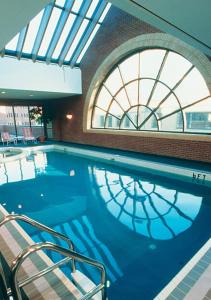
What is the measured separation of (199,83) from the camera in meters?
6.34

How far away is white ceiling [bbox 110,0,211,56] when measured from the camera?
7.09 ft

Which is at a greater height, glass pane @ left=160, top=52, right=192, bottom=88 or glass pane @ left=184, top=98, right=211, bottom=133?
glass pane @ left=160, top=52, right=192, bottom=88

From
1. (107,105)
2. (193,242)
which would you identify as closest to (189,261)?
(193,242)

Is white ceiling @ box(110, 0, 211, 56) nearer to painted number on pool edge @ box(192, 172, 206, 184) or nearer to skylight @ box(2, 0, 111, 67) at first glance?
painted number on pool edge @ box(192, 172, 206, 184)

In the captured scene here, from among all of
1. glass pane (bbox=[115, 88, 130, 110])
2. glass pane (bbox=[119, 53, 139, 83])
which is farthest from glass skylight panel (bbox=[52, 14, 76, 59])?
glass pane (bbox=[115, 88, 130, 110])

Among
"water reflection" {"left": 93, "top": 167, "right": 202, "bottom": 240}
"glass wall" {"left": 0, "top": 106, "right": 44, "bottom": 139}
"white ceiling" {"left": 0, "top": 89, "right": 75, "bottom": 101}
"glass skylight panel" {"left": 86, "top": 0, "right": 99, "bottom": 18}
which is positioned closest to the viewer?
"water reflection" {"left": 93, "top": 167, "right": 202, "bottom": 240}

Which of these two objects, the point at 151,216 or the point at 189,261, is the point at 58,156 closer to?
the point at 151,216

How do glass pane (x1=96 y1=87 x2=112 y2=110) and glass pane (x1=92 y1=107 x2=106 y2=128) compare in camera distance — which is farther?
glass pane (x1=92 y1=107 x2=106 y2=128)

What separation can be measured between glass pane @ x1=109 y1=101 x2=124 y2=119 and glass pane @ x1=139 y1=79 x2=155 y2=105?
1243mm

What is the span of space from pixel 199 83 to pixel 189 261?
5.61m

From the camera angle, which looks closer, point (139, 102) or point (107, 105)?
point (139, 102)

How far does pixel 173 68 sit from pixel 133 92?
192cm

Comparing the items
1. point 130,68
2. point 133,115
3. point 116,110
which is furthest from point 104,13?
point 133,115

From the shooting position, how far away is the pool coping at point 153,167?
5.56 m
